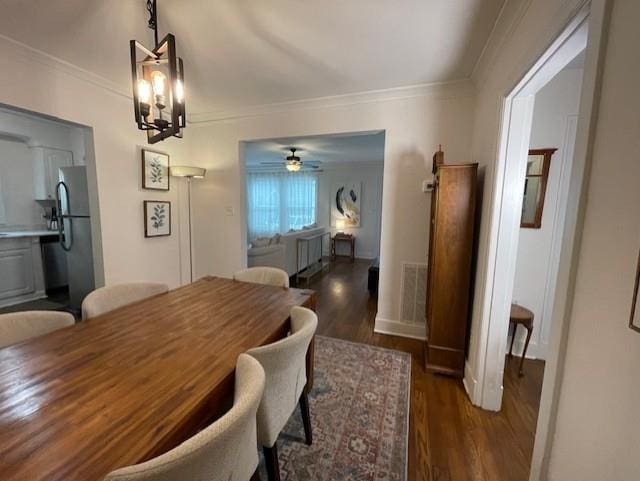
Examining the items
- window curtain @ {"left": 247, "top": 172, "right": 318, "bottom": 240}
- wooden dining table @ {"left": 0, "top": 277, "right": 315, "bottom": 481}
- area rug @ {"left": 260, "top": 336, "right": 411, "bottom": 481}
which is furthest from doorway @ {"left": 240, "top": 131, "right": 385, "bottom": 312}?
wooden dining table @ {"left": 0, "top": 277, "right": 315, "bottom": 481}

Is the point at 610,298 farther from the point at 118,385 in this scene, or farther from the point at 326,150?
the point at 326,150

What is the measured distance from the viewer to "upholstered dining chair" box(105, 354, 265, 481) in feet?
1.69

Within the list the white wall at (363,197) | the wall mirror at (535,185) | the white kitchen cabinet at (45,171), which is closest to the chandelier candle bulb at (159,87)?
the wall mirror at (535,185)

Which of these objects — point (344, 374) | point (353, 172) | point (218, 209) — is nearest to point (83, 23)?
point (218, 209)

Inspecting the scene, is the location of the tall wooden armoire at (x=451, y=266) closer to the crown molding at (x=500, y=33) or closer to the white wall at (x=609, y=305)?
the crown molding at (x=500, y=33)

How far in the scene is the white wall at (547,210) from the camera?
2.18 m

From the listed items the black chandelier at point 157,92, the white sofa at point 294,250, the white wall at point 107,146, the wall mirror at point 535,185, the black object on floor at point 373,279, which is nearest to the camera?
the black chandelier at point 157,92

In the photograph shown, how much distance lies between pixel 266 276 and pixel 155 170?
7.05ft

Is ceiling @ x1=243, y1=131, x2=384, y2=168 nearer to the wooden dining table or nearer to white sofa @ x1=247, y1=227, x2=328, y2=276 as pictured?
white sofa @ x1=247, y1=227, x2=328, y2=276

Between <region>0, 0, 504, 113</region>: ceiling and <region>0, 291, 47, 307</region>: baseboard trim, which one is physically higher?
<region>0, 0, 504, 113</region>: ceiling

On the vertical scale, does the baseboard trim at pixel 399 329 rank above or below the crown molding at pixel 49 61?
below

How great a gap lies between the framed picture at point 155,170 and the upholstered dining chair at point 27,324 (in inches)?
83.8

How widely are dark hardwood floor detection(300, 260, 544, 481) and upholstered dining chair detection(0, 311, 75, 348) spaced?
1.98m

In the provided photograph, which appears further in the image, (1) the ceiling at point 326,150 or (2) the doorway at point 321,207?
(2) the doorway at point 321,207
